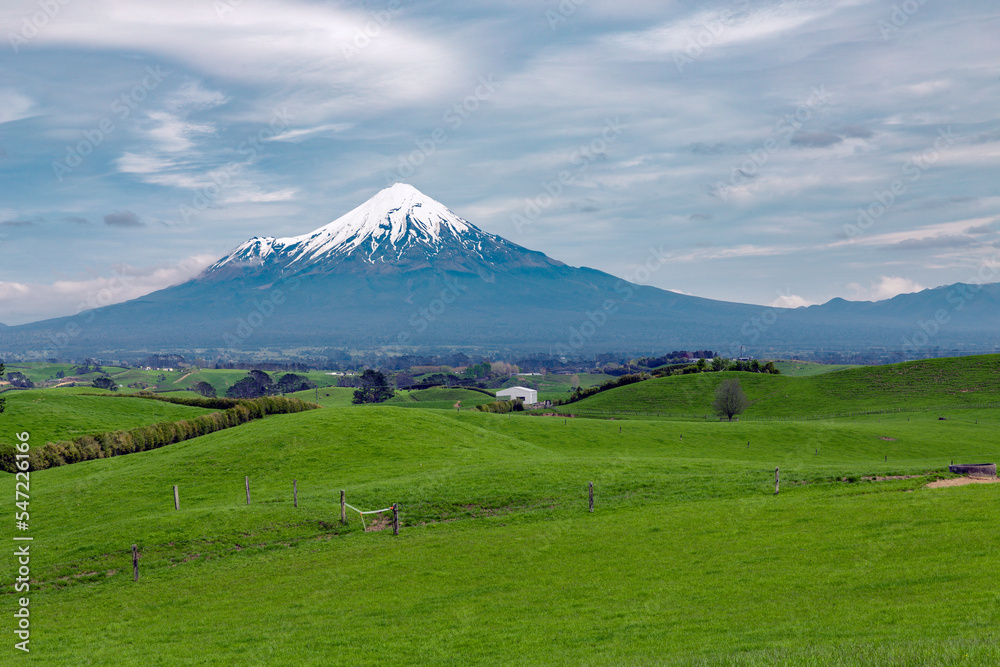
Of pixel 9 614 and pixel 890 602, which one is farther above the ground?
pixel 890 602

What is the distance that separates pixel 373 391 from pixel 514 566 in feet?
490

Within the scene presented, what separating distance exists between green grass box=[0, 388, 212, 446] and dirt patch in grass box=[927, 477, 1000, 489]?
78441 mm

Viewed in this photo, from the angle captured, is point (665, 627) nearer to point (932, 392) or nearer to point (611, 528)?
point (611, 528)

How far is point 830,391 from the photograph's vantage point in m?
115

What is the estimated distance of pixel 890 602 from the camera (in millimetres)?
17562

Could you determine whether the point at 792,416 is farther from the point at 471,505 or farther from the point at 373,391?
the point at 373,391

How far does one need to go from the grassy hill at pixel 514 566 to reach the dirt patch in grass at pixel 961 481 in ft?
4.07

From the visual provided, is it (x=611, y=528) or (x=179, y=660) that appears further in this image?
(x=611, y=528)

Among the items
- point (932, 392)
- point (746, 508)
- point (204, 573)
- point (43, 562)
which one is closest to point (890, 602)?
point (746, 508)

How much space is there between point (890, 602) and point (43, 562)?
34449mm

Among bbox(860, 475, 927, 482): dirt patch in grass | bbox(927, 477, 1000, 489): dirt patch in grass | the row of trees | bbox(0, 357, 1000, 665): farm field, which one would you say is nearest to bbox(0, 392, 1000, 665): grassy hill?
bbox(0, 357, 1000, 665): farm field

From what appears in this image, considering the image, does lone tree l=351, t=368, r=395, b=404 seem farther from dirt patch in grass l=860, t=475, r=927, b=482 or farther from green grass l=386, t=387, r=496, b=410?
dirt patch in grass l=860, t=475, r=927, b=482

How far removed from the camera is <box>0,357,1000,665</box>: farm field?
17109 millimetres

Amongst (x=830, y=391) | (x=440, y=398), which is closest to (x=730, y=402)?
(x=830, y=391)
